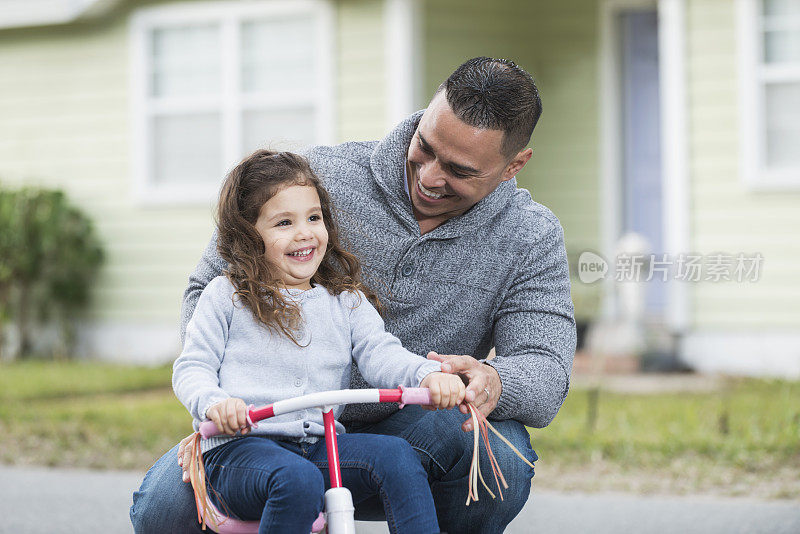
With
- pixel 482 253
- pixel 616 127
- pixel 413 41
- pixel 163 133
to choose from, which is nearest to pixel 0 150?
pixel 163 133

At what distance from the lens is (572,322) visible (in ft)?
10.6

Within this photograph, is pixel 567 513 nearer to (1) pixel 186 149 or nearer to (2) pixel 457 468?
(2) pixel 457 468

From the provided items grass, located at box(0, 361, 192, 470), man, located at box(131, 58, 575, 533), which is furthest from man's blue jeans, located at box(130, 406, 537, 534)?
grass, located at box(0, 361, 192, 470)

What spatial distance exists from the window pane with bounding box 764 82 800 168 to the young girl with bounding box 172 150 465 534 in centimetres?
611

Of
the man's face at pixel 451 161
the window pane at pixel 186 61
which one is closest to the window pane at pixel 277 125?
the window pane at pixel 186 61

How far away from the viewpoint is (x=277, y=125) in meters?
9.54

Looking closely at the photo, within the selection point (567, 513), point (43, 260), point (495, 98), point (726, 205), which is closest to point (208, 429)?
point (495, 98)

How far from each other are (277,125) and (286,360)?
6.95m

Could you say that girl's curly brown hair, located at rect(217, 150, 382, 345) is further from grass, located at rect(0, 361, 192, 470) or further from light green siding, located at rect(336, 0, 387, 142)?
light green siding, located at rect(336, 0, 387, 142)

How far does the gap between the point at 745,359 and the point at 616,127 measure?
2.51 metres

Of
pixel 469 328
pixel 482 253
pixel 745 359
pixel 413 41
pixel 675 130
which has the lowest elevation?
pixel 745 359

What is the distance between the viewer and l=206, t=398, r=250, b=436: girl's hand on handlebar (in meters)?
2.46

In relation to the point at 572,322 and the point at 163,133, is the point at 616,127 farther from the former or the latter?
the point at 572,322

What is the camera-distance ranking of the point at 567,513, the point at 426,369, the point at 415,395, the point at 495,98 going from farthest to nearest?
the point at 567,513 → the point at 495,98 → the point at 426,369 → the point at 415,395
